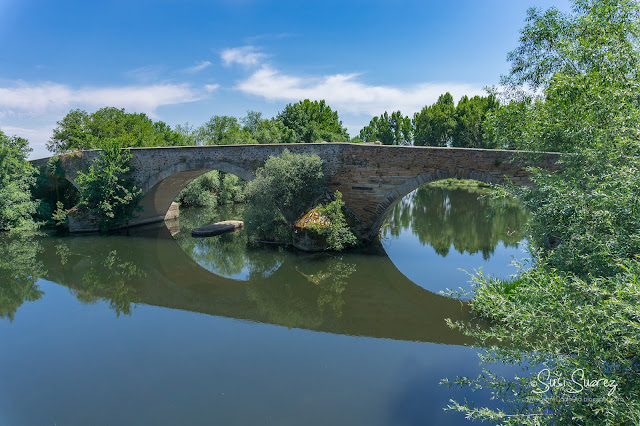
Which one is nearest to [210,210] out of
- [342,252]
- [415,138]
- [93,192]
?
[93,192]

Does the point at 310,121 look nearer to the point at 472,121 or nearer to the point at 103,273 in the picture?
the point at 472,121

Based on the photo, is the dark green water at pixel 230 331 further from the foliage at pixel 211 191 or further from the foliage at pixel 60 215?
the foliage at pixel 211 191

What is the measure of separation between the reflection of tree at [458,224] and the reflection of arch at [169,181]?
768cm

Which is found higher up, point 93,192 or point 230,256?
point 93,192

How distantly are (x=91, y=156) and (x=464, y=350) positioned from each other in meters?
19.6

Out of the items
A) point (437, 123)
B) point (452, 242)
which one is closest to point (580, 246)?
point (452, 242)

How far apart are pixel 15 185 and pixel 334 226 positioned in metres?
15.6

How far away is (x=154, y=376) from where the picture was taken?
6.50m

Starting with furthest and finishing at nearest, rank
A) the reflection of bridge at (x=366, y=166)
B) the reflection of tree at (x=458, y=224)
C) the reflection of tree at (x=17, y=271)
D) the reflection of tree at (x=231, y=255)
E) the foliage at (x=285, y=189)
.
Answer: the reflection of tree at (x=458, y=224), the foliage at (x=285, y=189), the reflection of tree at (x=231, y=255), the reflection of bridge at (x=366, y=166), the reflection of tree at (x=17, y=271)

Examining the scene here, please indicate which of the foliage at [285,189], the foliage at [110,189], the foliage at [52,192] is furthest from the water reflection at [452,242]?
the foliage at [52,192]

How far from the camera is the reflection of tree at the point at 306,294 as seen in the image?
9.02m

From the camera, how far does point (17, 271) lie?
12.8m

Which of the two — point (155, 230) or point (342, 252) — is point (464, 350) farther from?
point (155, 230)

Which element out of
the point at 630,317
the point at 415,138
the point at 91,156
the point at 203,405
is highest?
the point at 415,138
